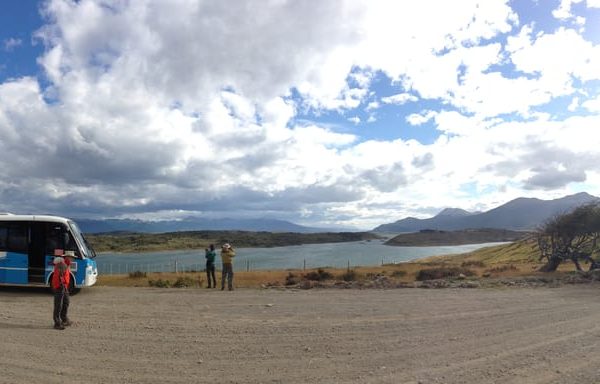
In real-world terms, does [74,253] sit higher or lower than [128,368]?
higher

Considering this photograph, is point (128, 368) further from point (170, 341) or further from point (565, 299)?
point (565, 299)

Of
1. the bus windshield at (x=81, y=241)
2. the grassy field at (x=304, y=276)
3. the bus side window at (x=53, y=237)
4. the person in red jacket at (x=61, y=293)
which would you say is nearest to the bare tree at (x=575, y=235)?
the grassy field at (x=304, y=276)

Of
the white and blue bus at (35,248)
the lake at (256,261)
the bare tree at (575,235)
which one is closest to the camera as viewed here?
the white and blue bus at (35,248)

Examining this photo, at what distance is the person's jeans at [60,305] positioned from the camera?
11.1m

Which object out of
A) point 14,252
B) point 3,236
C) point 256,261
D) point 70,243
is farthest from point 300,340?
point 256,261

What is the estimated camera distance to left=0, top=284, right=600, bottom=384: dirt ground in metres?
7.94

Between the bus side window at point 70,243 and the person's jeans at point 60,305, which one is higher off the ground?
the bus side window at point 70,243

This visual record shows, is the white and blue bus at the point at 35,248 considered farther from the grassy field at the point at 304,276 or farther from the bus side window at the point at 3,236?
the grassy field at the point at 304,276

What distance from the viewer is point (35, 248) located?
683 inches

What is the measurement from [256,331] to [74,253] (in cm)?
937

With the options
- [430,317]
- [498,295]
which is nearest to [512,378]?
[430,317]

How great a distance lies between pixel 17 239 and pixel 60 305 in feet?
25.8

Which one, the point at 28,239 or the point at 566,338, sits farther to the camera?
the point at 28,239

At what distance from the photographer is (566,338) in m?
10.6
